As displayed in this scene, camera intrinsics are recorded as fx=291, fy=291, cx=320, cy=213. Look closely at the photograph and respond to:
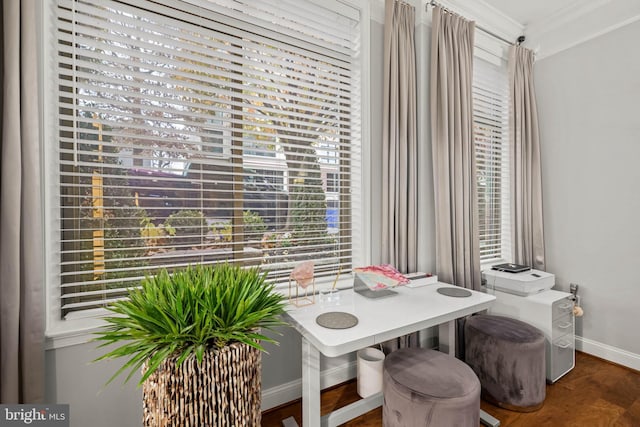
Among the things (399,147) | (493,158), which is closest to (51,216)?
(399,147)

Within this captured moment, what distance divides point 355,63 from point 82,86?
158 centimetres

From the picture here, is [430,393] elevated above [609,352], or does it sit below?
above

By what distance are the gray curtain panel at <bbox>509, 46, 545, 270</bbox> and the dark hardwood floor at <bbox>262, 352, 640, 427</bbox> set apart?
0.93 metres

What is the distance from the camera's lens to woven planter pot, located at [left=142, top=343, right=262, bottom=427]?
930mm

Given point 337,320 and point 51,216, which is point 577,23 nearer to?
point 337,320

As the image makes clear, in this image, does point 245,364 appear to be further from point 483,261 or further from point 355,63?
point 483,261

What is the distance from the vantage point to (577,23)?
2.42 metres

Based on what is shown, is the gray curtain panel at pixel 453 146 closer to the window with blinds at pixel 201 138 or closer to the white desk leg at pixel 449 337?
the white desk leg at pixel 449 337

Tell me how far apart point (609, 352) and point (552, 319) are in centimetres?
82

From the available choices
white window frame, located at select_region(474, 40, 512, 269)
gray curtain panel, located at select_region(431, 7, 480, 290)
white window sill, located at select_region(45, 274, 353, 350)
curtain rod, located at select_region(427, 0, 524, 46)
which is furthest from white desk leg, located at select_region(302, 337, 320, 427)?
curtain rod, located at select_region(427, 0, 524, 46)

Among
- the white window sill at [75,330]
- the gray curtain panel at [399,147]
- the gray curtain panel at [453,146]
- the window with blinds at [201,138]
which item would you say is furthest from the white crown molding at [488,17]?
the white window sill at [75,330]

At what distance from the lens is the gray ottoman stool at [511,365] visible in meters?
1.68

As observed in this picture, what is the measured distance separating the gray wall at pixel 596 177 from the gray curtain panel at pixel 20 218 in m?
3.54

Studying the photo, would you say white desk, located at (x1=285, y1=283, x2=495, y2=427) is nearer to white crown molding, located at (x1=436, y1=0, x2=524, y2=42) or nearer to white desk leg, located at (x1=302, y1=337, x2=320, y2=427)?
white desk leg, located at (x1=302, y1=337, x2=320, y2=427)
